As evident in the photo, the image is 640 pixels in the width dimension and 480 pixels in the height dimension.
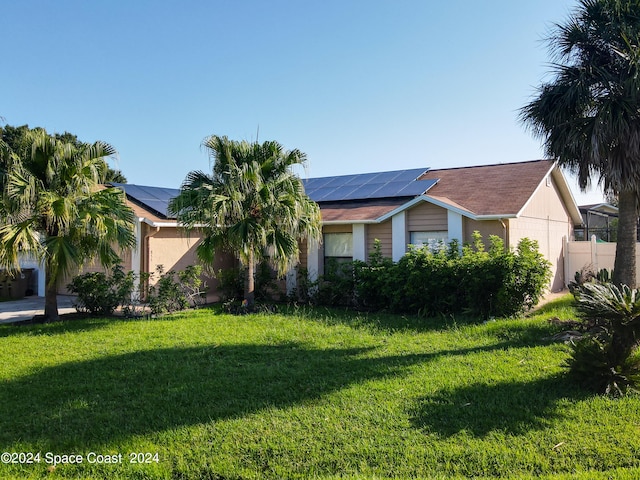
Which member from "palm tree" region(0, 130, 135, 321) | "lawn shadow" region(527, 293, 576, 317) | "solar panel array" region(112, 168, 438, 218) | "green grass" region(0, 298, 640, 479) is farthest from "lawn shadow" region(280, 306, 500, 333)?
"palm tree" region(0, 130, 135, 321)

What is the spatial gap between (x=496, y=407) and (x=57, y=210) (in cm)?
902

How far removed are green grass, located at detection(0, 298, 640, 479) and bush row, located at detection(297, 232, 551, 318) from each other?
59.6 inches

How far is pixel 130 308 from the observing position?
476 inches

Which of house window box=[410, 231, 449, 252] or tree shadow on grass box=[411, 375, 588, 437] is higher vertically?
house window box=[410, 231, 449, 252]

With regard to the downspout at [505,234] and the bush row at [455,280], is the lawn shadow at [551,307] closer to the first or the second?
the bush row at [455,280]

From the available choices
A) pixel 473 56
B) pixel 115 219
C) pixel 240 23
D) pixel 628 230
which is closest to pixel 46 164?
pixel 115 219

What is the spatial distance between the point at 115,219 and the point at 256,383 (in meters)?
6.46

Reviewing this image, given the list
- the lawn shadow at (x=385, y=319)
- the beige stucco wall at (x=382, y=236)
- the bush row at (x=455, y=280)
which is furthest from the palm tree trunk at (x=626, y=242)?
the beige stucco wall at (x=382, y=236)

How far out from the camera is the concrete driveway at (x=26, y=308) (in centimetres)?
1134

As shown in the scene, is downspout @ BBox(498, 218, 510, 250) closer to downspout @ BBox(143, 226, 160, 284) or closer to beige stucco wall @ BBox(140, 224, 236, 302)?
beige stucco wall @ BBox(140, 224, 236, 302)

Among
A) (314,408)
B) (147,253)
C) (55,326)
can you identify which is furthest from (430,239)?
(55,326)

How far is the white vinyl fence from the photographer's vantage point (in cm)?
1501

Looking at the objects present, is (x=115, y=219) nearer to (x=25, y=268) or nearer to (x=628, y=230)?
(x=25, y=268)

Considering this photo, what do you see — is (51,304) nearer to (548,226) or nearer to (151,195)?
(151,195)
